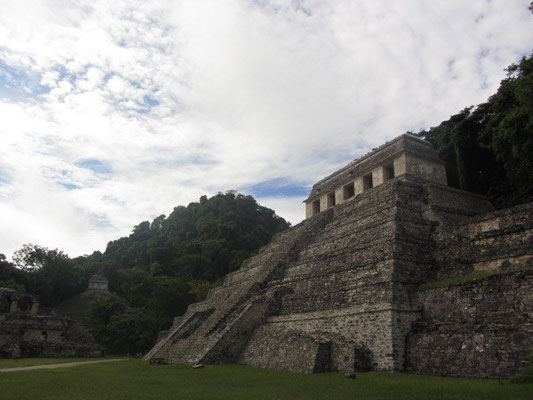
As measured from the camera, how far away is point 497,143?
17094 mm

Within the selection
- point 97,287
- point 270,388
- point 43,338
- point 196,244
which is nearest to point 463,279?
point 270,388

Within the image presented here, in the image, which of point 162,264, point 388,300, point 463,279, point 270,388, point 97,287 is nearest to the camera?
point 270,388

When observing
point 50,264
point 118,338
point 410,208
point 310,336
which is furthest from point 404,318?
point 50,264

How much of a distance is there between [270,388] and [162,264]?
42.8 m

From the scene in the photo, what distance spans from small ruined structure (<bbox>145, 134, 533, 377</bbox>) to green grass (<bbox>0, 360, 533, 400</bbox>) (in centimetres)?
91

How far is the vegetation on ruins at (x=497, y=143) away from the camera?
50.6ft

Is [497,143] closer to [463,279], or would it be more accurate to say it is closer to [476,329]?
[463,279]

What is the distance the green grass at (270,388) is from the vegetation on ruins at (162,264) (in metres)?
20.7

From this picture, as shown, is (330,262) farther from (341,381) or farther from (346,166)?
(346,166)

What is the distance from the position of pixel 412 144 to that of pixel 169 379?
1708cm

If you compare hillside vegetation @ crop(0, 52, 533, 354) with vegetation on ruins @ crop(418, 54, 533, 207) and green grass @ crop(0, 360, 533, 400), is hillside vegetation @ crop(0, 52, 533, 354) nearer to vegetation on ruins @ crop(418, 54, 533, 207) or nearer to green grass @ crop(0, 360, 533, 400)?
vegetation on ruins @ crop(418, 54, 533, 207)

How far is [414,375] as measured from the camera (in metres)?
9.70

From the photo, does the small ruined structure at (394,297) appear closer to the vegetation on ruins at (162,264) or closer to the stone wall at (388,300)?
the stone wall at (388,300)

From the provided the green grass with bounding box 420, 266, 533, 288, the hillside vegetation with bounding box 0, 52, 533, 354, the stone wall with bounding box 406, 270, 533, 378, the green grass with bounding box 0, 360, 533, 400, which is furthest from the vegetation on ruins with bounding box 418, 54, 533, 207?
the green grass with bounding box 0, 360, 533, 400
